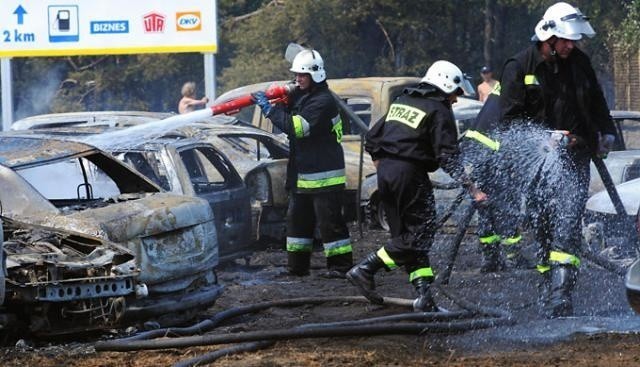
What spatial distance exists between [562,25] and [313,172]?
3.02 m

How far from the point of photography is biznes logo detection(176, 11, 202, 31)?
19.2m

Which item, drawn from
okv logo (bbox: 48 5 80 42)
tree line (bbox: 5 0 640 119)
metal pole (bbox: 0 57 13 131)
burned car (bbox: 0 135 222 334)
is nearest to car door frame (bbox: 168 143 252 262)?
burned car (bbox: 0 135 222 334)

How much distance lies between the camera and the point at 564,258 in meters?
8.57

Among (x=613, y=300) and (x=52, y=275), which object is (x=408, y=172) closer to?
(x=613, y=300)

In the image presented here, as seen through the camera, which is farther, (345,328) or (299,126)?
(299,126)

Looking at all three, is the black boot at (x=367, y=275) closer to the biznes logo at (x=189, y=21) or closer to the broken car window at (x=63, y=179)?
the broken car window at (x=63, y=179)

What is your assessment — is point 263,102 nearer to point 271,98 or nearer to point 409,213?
point 271,98

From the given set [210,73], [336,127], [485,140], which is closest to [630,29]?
Result: [210,73]

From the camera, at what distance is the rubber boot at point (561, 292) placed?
845cm

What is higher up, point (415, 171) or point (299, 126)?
point (299, 126)

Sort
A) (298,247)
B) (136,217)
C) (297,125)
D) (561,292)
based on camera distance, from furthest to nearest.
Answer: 1. (298,247)
2. (297,125)
3. (561,292)
4. (136,217)

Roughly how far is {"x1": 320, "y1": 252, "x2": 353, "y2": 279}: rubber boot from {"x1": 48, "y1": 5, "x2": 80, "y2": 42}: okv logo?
9.83m

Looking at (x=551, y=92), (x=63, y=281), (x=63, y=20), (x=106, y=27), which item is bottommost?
(x=63, y=281)

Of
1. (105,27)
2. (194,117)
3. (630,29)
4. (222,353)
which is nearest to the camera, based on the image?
(222,353)
